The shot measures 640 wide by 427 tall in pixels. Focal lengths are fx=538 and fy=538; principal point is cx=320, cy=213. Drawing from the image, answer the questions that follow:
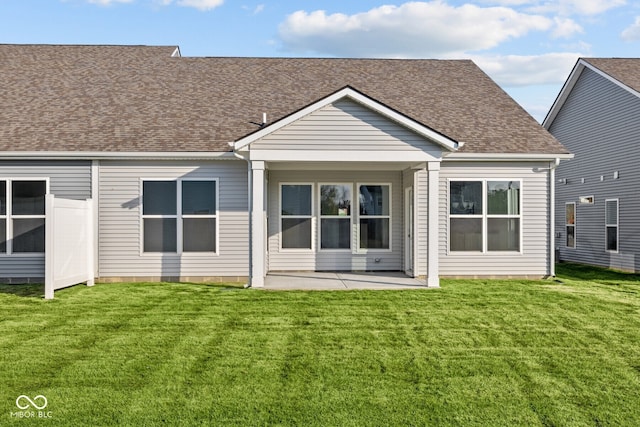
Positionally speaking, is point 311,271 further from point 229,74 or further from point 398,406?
point 398,406

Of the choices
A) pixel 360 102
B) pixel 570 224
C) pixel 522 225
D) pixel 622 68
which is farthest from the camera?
pixel 570 224

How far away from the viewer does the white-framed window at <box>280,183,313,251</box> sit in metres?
13.9

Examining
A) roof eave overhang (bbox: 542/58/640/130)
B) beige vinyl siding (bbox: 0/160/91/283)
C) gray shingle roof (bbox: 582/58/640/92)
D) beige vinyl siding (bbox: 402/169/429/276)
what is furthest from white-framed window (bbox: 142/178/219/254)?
gray shingle roof (bbox: 582/58/640/92)

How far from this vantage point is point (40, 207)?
41.1 feet

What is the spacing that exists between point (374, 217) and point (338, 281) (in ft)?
8.35

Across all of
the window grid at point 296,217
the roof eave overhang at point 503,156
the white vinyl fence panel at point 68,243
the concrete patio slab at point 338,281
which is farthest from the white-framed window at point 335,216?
the white vinyl fence panel at point 68,243

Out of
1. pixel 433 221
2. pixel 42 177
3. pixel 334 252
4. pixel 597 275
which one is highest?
pixel 42 177

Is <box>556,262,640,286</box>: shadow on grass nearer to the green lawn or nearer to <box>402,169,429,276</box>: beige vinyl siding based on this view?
the green lawn

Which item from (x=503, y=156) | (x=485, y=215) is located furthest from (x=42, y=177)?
(x=503, y=156)

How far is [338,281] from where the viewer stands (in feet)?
40.1

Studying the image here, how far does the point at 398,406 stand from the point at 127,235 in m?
9.12

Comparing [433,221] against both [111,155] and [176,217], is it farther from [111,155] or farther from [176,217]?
[111,155]

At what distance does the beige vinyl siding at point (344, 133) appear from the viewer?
11.1 metres

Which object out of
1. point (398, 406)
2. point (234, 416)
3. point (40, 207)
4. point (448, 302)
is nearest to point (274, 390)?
point (234, 416)
